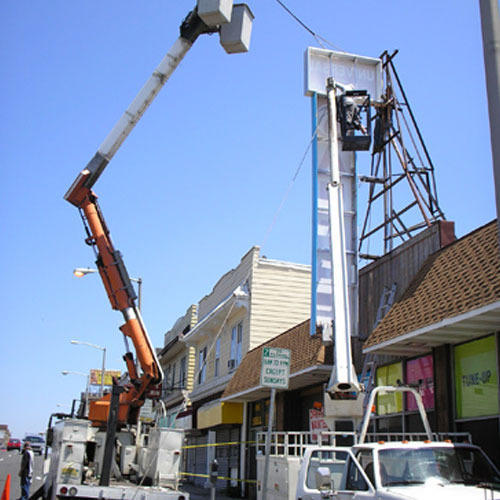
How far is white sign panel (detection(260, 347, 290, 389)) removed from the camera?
982 cm

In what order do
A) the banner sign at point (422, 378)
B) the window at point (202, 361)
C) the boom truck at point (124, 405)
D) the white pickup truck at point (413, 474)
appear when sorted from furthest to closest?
the window at point (202, 361) < the boom truck at point (124, 405) < the banner sign at point (422, 378) < the white pickup truck at point (413, 474)

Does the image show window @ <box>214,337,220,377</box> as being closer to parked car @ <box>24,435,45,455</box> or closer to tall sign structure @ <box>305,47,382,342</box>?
tall sign structure @ <box>305,47,382,342</box>

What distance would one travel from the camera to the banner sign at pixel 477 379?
34.2 feet

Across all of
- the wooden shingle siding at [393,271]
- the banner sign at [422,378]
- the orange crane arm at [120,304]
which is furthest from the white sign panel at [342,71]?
the banner sign at [422,378]

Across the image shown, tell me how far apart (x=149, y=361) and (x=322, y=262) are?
5184 mm

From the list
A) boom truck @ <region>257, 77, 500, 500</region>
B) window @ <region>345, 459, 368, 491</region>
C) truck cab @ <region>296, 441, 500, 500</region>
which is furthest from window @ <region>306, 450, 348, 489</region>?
truck cab @ <region>296, 441, 500, 500</region>

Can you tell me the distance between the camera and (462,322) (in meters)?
10.2

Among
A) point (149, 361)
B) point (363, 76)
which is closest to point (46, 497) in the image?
point (149, 361)

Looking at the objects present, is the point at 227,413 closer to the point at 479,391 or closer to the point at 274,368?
the point at 479,391

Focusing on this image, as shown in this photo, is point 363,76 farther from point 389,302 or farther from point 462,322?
point 462,322

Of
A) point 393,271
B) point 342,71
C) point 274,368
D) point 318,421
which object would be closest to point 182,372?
point 318,421

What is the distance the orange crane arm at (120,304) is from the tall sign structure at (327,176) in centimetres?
467

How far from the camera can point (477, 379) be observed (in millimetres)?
10828

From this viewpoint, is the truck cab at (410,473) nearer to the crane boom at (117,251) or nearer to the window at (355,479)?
the window at (355,479)
